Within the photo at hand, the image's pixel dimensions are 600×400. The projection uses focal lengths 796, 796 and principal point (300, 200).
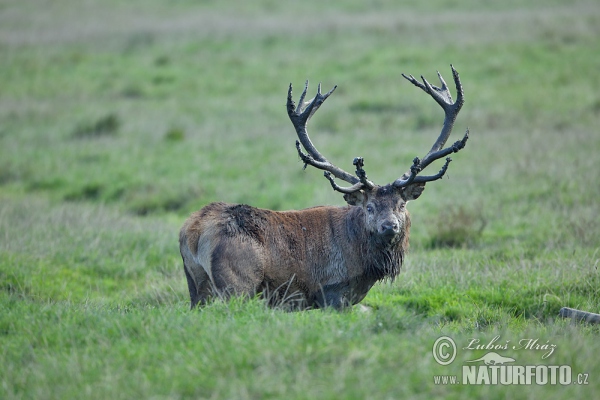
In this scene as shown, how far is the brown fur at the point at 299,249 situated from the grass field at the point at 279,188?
1.21ft

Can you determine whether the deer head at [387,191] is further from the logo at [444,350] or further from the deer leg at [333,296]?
the logo at [444,350]

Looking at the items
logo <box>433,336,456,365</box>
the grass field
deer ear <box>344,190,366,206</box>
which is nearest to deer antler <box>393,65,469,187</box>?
deer ear <box>344,190,366,206</box>

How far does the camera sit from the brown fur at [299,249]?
7320 mm

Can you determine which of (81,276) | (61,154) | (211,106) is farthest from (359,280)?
(211,106)

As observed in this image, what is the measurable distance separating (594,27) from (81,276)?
2139 cm

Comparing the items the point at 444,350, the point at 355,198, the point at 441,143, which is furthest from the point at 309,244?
the point at 444,350

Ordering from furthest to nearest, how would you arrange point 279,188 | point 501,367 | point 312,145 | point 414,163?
point 279,188, point 312,145, point 414,163, point 501,367

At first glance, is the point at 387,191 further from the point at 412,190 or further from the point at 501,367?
the point at 501,367

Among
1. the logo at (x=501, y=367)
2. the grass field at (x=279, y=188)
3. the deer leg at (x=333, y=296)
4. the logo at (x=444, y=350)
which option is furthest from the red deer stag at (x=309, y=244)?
the logo at (x=501, y=367)

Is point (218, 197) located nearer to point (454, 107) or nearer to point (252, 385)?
point (454, 107)

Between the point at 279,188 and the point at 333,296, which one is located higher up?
the point at 279,188

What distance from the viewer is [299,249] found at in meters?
7.88

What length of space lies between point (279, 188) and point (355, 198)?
19.0 ft

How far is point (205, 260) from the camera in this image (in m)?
7.29
